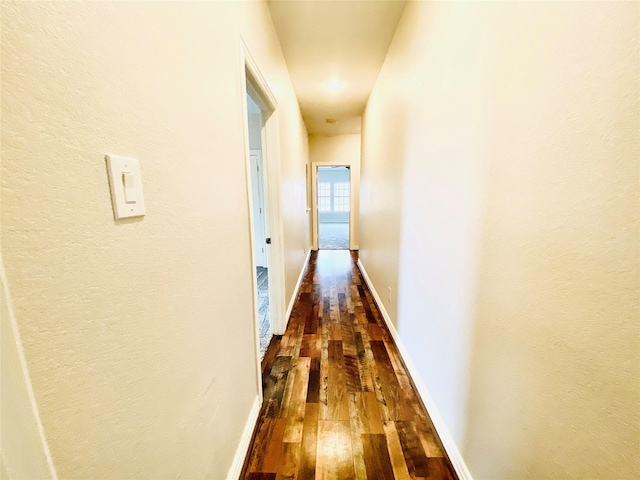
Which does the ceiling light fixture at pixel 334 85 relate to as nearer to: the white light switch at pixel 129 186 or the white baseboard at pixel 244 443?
the white light switch at pixel 129 186

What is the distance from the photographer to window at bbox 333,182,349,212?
11.7 meters

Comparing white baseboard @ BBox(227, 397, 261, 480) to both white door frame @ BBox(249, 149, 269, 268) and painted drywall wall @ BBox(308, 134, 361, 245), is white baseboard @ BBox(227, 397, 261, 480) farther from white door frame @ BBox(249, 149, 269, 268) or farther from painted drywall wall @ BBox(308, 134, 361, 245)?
painted drywall wall @ BBox(308, 134, 361, 245)

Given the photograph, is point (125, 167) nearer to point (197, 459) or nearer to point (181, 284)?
point (181, 284)

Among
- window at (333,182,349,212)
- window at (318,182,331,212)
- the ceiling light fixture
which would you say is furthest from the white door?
window at (333,182,349,212)

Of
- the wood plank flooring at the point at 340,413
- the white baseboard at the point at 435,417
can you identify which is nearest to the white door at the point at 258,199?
the wood plank flooring at the point at 340,413

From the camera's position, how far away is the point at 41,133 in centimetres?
39

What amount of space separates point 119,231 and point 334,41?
2429mm

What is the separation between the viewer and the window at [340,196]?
11.7m

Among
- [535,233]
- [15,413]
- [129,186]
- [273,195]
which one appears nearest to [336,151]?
[273,195]

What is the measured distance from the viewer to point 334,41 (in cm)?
221

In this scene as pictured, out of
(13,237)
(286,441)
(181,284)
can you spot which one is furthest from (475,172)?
(286,441)

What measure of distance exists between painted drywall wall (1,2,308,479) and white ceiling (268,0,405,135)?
3.72ft

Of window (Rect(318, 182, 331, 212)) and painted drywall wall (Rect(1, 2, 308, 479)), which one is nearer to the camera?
painted drywall wall (Rect(1, 2, 308, 479))

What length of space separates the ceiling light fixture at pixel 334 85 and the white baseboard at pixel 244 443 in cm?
317
